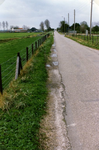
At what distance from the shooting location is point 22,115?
14.9ft

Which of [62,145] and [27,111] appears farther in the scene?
[27,111]

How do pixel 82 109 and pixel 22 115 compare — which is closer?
pixel 22 115

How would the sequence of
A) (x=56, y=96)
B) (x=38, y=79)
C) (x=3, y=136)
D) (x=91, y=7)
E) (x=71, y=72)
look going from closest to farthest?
(x=3, y=136), (x=56, y=96), (x=38, y=79), (x=71, y=72), (x=91, y=7)

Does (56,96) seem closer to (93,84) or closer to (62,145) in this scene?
(93,84)

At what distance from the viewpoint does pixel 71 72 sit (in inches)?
371

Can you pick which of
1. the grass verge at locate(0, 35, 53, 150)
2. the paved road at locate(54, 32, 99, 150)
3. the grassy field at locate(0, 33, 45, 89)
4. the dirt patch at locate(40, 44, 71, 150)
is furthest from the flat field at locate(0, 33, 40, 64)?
the dirt patch at locate(40, 44, 71, 150)

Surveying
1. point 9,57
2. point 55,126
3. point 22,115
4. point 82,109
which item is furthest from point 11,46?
point 55,126

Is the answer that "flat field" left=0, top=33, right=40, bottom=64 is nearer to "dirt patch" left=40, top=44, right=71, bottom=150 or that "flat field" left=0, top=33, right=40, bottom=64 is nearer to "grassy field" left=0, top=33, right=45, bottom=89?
"grassy field" left=0, top=33, right=45, bottom=89

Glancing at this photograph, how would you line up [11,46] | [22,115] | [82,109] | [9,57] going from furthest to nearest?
[11,46], [9,57], [82,109], [22,115]

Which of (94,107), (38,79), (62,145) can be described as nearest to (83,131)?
(62,145)

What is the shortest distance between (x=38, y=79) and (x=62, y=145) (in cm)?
436

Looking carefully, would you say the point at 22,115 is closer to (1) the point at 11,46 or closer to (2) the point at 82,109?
(2) the point at 82,109

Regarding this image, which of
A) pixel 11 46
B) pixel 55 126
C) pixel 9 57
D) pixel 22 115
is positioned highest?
pixel 11 46

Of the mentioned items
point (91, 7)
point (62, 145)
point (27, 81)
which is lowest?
point (62, 145)
